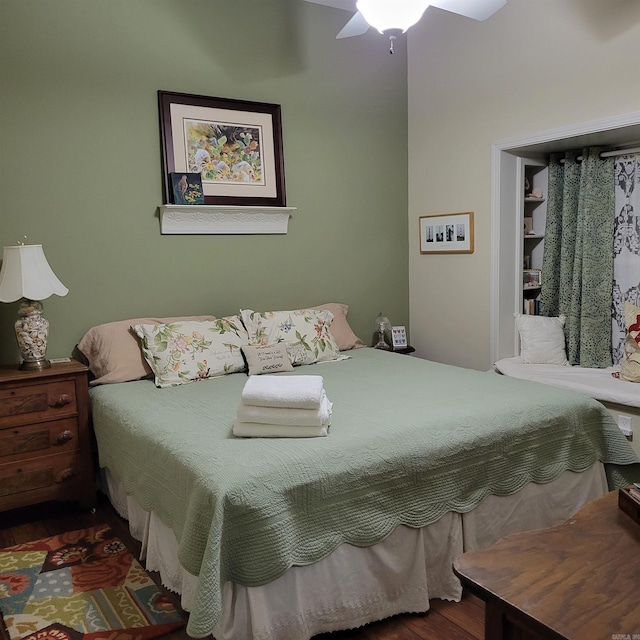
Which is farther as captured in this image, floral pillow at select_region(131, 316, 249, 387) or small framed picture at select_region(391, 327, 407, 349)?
small framed picture at select_region(391, 327, 407, 349)

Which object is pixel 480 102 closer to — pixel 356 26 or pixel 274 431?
pixel 356 26

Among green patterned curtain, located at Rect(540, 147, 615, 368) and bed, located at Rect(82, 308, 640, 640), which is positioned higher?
green patterned curtain, located at Rect(540, 147, 615, 368)

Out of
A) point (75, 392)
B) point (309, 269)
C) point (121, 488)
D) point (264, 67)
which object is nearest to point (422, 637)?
point (121, 488)

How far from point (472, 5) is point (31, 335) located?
2.52 metres

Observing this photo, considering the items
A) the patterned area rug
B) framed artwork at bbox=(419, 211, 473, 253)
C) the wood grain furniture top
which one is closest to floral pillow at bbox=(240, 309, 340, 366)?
framed artwork at bbox=(419, 211, 473, 253)

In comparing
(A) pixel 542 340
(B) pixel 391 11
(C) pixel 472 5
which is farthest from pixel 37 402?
(A) pixel 542 340

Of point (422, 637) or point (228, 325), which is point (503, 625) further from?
point (228, 325)

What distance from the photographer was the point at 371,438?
2.15 m

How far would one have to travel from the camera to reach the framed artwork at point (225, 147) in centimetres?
350

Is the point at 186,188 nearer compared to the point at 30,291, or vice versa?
the point at 30,291

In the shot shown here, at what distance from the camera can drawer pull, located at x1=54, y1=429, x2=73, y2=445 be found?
292 cm

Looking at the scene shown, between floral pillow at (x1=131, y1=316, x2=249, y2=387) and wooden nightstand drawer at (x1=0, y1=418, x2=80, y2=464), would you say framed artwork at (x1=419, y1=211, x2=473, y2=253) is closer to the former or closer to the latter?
floral pillow at (x1=131, y1=316, x2=249, y2=387)

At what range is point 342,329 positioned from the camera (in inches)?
157

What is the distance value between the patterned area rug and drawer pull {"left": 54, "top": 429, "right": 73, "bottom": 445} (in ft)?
1.46
